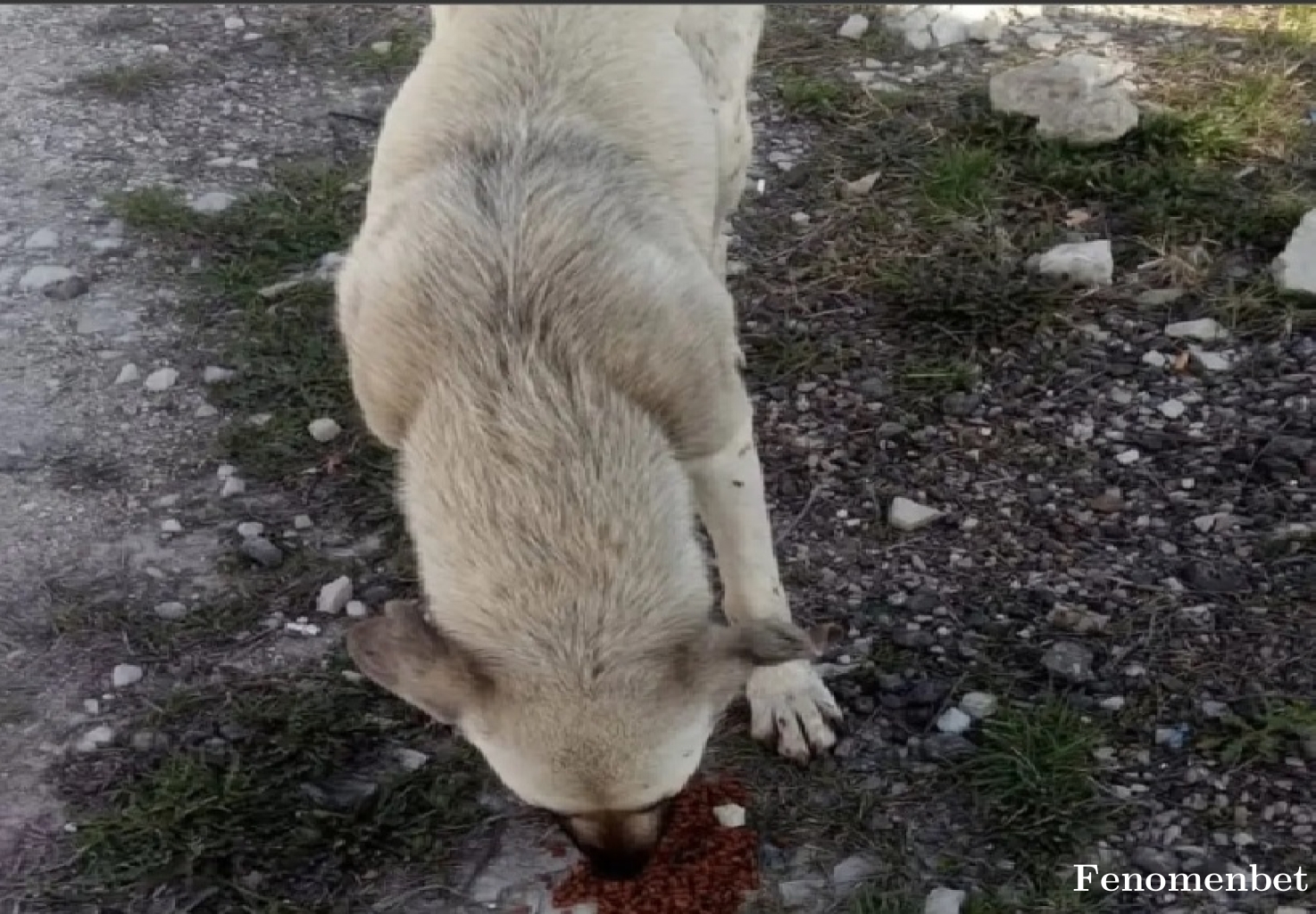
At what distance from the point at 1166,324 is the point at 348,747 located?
3531 mm

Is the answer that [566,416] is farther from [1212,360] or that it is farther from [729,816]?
[1212,360]

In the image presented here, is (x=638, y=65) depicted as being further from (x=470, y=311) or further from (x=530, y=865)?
(x=530, y=865)

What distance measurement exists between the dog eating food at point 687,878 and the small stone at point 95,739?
1.55 m

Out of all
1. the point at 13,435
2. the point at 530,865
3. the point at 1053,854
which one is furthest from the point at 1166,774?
the point at 13,435

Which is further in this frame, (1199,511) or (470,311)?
(1199,511)

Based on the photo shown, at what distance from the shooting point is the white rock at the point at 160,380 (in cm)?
606

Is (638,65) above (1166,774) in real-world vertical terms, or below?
above

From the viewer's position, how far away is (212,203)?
7156 mm

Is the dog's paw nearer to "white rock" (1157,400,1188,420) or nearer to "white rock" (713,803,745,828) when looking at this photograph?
Result: "white rock" (713,803,745,828)

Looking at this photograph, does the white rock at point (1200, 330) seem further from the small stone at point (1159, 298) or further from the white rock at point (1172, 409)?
the white rock at point (1172, 409)

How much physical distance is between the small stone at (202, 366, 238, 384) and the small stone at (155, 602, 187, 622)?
4.14ft

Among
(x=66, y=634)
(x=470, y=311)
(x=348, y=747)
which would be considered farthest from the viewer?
(x=66, y=634)

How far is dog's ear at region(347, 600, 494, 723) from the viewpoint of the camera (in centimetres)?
325

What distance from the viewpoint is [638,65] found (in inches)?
171
